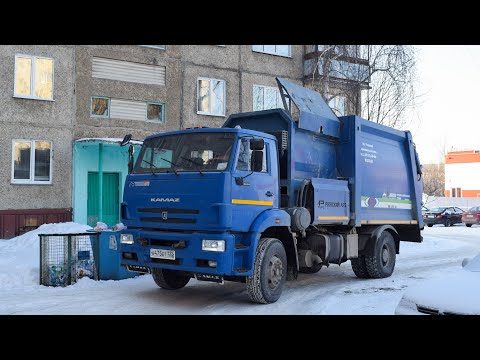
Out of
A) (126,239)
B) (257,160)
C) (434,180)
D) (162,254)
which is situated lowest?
(162,254)

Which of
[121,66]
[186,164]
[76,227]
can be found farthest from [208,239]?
[121,66]

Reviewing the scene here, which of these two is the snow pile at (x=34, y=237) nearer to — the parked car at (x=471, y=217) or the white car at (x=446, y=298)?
the white car at (x=446, y=298)

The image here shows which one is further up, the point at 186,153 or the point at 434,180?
the point at 434,180

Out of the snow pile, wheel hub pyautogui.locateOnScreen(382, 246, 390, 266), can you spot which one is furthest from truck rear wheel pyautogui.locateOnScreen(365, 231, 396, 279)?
the snow pile

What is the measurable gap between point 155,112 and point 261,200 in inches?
543

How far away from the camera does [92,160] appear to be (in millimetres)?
19188

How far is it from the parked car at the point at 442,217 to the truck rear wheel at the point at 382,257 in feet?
75.2

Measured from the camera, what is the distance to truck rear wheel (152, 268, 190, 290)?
356 inches

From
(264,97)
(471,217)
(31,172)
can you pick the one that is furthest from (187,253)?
(471,217)

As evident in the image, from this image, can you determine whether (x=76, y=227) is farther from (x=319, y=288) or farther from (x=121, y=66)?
(x=319, y=288)

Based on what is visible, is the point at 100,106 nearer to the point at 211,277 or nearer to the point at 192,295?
the point at 192,295

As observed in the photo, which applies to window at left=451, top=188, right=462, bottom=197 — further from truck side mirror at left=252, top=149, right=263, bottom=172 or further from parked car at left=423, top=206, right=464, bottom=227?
truck side mirror at left=252, top=149, right=263, bottom=172

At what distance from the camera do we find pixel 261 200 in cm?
789
